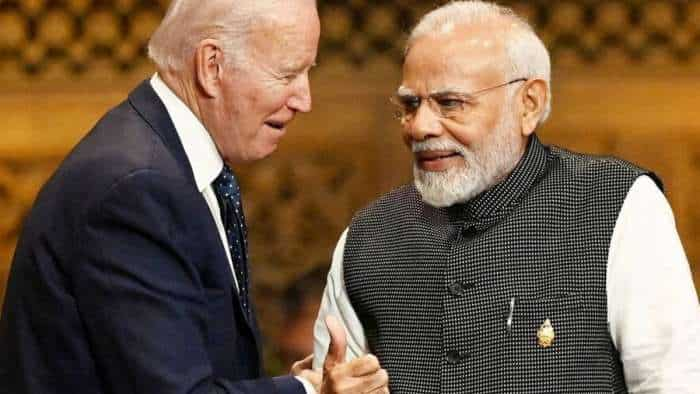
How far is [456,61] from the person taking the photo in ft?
8.89

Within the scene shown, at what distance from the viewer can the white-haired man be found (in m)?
2.10

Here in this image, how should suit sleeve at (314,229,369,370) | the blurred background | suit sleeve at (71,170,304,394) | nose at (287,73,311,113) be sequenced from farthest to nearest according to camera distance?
the blurred background < suit sleeve at (314,229,369,370) < nose at (287,73,311,113) < suit sleeve at (71,170,304,394)

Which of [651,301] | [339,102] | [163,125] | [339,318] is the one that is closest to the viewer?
[163,125]

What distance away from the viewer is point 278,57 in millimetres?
2301

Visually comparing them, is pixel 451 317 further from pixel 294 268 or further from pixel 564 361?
pixel 294 268

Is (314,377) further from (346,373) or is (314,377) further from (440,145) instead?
(440,145)

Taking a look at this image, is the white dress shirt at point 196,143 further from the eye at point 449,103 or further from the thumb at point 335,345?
the eye at point 449,103

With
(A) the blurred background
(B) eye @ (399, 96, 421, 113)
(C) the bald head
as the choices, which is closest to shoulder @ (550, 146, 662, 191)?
(B) eye @ (399, 96, 421, 113)

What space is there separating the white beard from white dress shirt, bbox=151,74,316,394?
568 mm

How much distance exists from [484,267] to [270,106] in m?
0.64

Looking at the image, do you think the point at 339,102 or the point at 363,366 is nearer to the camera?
the point at 363,366

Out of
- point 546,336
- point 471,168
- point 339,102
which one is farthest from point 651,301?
point 339,102

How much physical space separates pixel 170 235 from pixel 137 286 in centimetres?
9

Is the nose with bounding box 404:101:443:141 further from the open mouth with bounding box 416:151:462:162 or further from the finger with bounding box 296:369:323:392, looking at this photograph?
the finger with bounding box 296:369:323:392
